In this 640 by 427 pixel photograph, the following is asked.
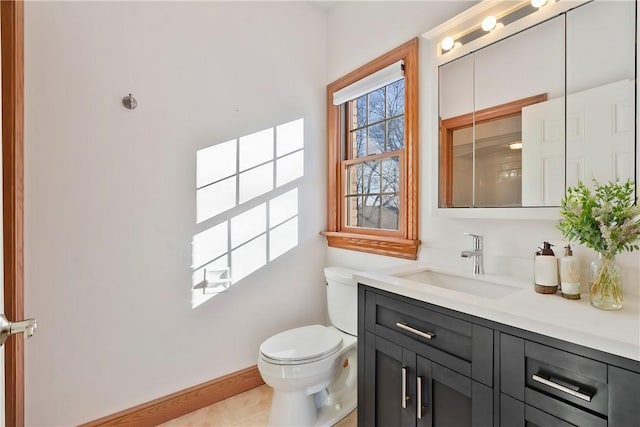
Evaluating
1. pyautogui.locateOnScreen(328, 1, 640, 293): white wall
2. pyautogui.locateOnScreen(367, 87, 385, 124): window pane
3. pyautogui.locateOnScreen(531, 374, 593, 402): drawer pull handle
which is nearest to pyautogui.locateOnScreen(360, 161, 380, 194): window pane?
pyautogui.locateOnScreen(367, 87, 385, 124): window pane

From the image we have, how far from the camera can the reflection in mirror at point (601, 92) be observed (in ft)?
3.48

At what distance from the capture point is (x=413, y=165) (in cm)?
172

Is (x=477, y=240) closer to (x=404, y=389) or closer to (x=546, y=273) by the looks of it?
(x=546, y=273)

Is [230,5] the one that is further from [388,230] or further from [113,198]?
[388,230]

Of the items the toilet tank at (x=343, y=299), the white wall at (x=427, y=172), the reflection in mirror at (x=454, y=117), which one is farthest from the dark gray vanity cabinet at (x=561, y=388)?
the toilet tank at (x=343, y=299)

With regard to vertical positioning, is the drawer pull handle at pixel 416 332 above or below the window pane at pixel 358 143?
below

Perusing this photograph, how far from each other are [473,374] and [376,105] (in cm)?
166

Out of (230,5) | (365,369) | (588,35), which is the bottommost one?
(365,369)

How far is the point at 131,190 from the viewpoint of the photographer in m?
1.62

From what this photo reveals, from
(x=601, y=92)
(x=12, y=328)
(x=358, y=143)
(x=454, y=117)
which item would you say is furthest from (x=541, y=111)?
(x=12, y=328)

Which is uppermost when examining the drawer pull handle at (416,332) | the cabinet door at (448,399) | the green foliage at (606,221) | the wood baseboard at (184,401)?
the green foliage at (606,221)

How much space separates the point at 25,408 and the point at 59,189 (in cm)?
98

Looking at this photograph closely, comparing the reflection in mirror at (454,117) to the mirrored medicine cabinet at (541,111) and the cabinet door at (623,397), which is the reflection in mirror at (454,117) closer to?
the mirrored medicine cabinet at (541,111)

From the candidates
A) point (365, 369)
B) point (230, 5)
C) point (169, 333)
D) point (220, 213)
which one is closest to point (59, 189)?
point (220, 213)
